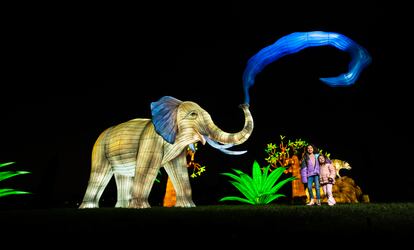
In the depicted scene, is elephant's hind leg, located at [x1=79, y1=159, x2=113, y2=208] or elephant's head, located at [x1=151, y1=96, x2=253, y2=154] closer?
elephant's head, located at [x1=151, y1=96, x2=253, y2=154]

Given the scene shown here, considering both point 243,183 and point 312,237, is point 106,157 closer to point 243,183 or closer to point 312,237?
point 243,183

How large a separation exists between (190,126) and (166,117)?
623 millimetres

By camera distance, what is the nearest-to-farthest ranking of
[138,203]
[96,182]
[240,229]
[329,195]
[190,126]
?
[240,229] → [329,195] → [138,203] → [190,126] → [96,182]

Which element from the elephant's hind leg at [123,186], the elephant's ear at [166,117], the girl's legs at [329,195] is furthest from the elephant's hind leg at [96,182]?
the girl's legs at [329,195]

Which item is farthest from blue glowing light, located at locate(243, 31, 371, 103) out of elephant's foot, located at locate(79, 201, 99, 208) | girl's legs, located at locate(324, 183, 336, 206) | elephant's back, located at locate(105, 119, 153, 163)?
elephant's foot, located at locate(79, 201, 99, 208)

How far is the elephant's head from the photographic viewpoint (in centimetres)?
984

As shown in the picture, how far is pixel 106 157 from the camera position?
10.8 meters

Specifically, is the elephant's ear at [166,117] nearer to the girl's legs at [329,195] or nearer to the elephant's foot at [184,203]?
the elephant's foot at [184,203]

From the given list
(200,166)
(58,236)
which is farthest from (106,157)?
(58,236)

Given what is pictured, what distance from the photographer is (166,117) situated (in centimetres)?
1001

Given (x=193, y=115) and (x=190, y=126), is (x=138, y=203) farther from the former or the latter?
(x=193, y=115)

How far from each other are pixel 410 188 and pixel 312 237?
12842mm

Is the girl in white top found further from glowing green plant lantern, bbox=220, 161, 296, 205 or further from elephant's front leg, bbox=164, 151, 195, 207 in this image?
elephant's front leg, bbox=164, 151, 195, 207

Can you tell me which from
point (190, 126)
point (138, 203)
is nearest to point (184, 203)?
point (138, 203)
